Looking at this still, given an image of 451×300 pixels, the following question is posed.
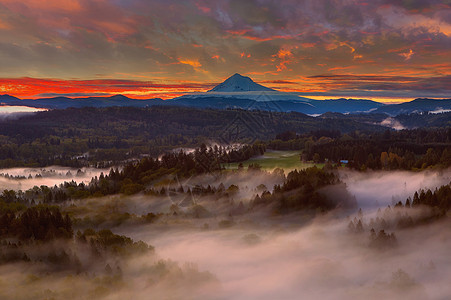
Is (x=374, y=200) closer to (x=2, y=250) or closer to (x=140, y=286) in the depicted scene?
(x=140, y=286)

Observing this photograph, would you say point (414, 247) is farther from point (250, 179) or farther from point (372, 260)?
point (250, 179)

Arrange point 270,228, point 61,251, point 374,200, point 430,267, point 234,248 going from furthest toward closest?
point 374,200 → point 270,228 → point 234,248 → point 61,251 → point 430,267

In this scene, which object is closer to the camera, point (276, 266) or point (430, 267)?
point (430, 267)

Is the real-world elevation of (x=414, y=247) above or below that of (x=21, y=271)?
above

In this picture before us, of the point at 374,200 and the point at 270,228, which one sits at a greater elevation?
the point at 374,200

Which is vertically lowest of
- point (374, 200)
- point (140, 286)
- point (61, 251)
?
point (140, 286)

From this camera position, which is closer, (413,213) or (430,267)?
(430,267)

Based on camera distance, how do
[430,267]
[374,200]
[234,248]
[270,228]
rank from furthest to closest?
[374,200] → [270,228] → [234,248] → [430,267]

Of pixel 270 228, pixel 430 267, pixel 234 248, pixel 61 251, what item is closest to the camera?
pixel 430 267

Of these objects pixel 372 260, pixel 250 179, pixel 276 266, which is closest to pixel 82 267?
pixel 276 266

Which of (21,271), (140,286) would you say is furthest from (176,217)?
(21,271)
